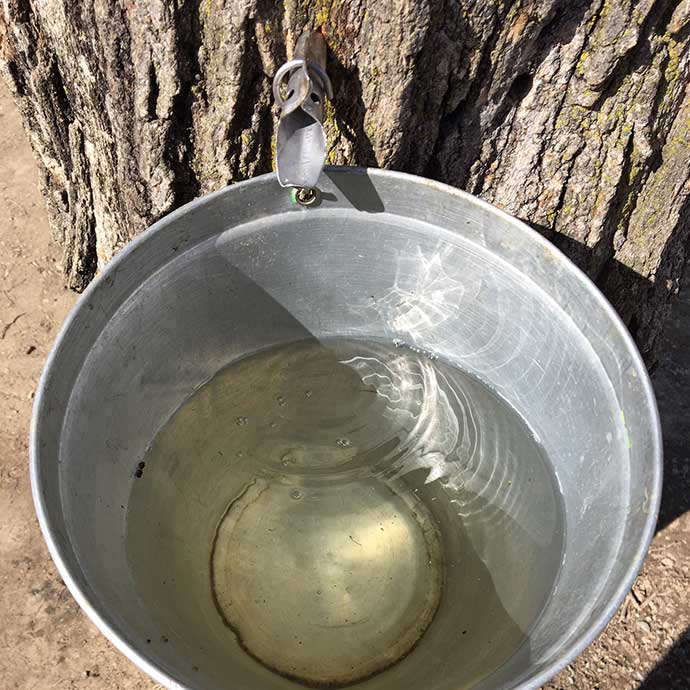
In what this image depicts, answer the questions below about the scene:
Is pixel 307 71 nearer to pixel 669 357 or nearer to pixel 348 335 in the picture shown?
pixel 348 335

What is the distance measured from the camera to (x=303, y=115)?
119cm

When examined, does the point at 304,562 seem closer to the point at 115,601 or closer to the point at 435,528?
the point at 435,528

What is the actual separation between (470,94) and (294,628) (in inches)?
42.2

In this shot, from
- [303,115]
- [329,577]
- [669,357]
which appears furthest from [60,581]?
[669,357]

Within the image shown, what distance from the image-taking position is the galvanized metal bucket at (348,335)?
108cm

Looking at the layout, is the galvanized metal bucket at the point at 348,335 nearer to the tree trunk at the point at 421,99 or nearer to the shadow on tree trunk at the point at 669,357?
the tree trunk at the point at 421,99

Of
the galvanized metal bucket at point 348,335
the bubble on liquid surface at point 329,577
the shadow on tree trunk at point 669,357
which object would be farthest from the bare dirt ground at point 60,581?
the galvanized metal bucket at point 348,335

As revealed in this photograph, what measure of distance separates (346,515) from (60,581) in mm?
683

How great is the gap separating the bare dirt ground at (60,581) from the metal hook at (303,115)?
111 centimetres

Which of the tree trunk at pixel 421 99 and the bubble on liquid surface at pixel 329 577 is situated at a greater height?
the tree trunk at pixel 421 99

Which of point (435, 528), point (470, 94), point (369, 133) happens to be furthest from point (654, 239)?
point (435, 528)

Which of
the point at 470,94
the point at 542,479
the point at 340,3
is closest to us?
the point at 340,3

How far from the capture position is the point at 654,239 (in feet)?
5.07

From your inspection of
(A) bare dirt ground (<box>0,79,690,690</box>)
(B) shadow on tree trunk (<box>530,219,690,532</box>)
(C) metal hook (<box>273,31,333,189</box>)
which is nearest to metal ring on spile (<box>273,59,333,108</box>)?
(C) metal hook (<box>273,31,333,189</box>)
